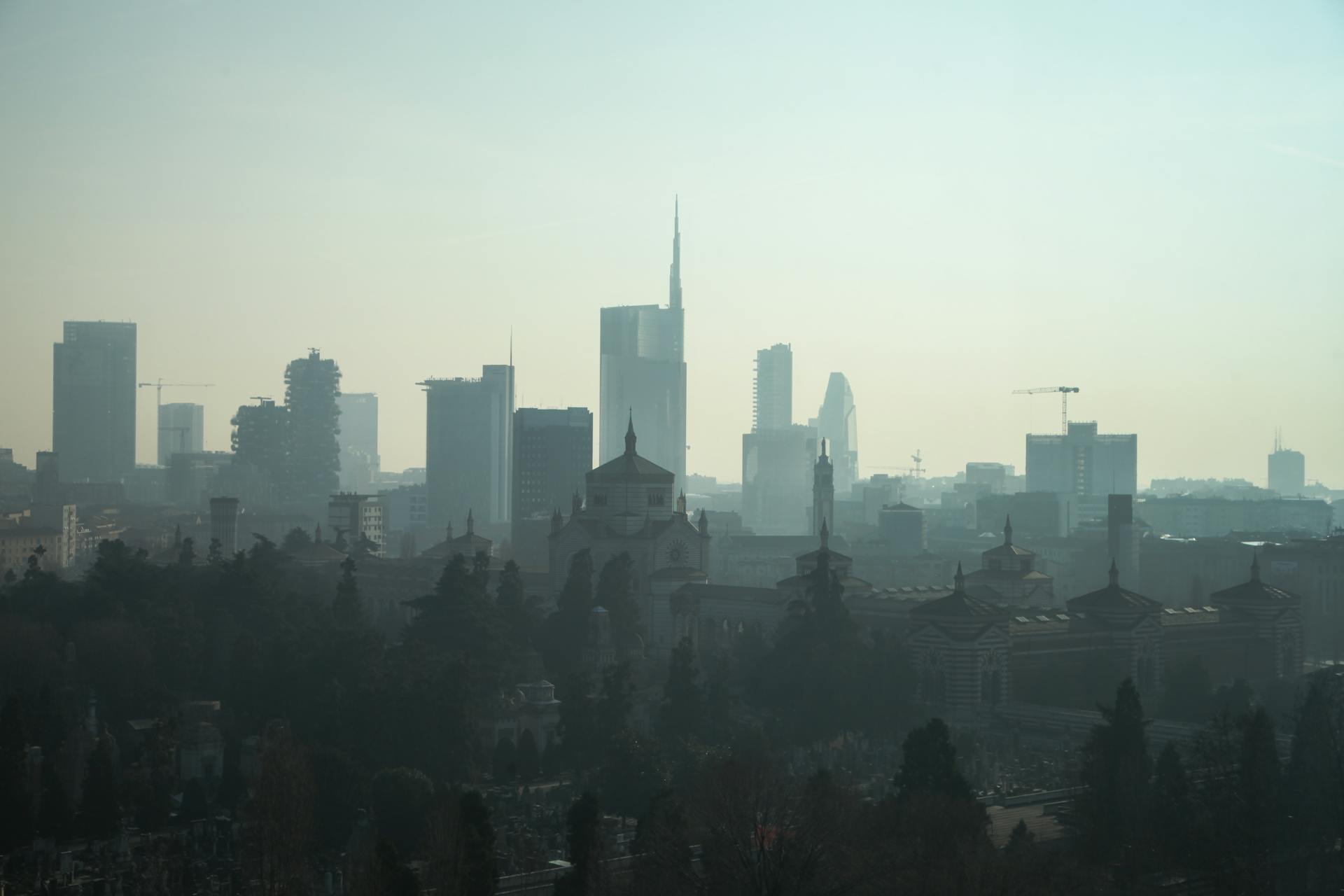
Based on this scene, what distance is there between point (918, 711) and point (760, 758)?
20.4m

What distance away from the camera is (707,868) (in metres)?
33.8

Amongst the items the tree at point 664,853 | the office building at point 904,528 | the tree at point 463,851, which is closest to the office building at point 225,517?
the office building at point 904,528

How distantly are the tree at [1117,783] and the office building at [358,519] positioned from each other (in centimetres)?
5493

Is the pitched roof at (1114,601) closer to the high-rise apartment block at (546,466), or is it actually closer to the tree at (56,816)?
the tree at (56,816)

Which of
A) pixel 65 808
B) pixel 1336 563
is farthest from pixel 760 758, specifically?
pixel 1336 563

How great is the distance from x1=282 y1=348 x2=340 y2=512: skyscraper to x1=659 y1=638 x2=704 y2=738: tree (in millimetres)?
136592

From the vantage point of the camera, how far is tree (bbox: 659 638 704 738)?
5059 centimetres

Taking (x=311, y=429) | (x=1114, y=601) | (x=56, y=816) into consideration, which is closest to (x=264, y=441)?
(x=311, y=429)

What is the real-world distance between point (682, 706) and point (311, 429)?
5608 inches

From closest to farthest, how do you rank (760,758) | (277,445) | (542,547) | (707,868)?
(707,868), (760,758), (542,547), (277,445)

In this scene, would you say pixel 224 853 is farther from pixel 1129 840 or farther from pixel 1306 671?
pixel 1306 671

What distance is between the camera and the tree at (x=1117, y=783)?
131ft

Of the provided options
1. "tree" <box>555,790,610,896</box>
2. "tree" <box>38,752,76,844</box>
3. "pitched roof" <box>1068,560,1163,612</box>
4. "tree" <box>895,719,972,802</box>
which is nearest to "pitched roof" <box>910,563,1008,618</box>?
"pitched roof" <box>1068,560,1163,612</box>

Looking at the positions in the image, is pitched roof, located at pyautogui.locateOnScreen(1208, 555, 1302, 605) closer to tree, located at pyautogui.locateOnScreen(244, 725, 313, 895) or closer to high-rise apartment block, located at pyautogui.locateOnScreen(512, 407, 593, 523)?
tree, located at pyautogui.locateOnScreen(244, 725, 313, 895)
